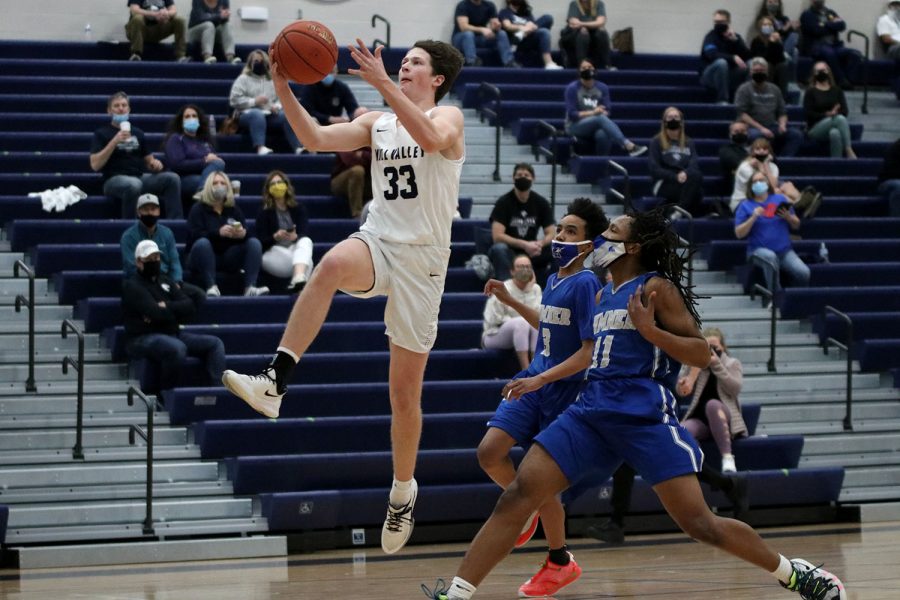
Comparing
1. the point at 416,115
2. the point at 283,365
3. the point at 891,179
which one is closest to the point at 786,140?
the point at 891,179

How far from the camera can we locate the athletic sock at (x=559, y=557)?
7539 millimetres

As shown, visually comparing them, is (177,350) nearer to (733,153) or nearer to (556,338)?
(556,338)

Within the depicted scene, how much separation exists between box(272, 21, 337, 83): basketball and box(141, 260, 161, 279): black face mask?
5.09m

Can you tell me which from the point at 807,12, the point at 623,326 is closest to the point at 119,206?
the point at 623,326

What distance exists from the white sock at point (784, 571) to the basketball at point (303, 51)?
296 cm

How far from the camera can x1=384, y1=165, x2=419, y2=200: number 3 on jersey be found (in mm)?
6355

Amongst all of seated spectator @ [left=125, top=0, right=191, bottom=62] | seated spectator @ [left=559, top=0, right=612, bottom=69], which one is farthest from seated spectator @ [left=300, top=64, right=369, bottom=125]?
seated spectator @ [left=559, top=0, right=612, bottom=69]

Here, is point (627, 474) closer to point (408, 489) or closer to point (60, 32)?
point (408, 489)

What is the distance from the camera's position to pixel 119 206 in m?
12.8

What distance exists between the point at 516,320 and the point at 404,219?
202 inches

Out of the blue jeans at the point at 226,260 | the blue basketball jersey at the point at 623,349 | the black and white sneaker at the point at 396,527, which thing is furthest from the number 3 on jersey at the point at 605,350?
the blue jeans at the point at 226,260

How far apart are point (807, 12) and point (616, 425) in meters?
13.4

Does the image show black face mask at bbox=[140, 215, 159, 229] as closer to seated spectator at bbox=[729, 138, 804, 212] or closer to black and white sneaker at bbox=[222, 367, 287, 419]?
black and white sneaker at bbox=[222, 367, 287, 419]

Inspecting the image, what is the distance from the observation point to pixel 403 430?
6.65m
